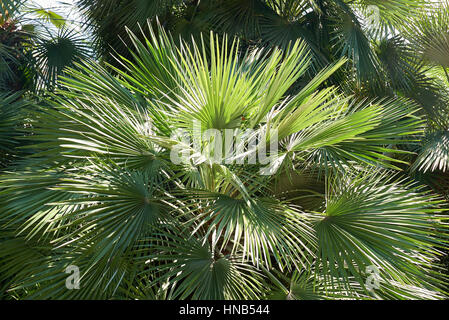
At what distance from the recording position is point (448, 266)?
16.9ft

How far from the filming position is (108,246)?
2.18m

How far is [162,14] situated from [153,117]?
255 cm

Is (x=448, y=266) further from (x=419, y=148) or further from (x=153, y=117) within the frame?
(x=153, y=117)

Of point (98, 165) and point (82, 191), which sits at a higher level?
point (98, 165)
